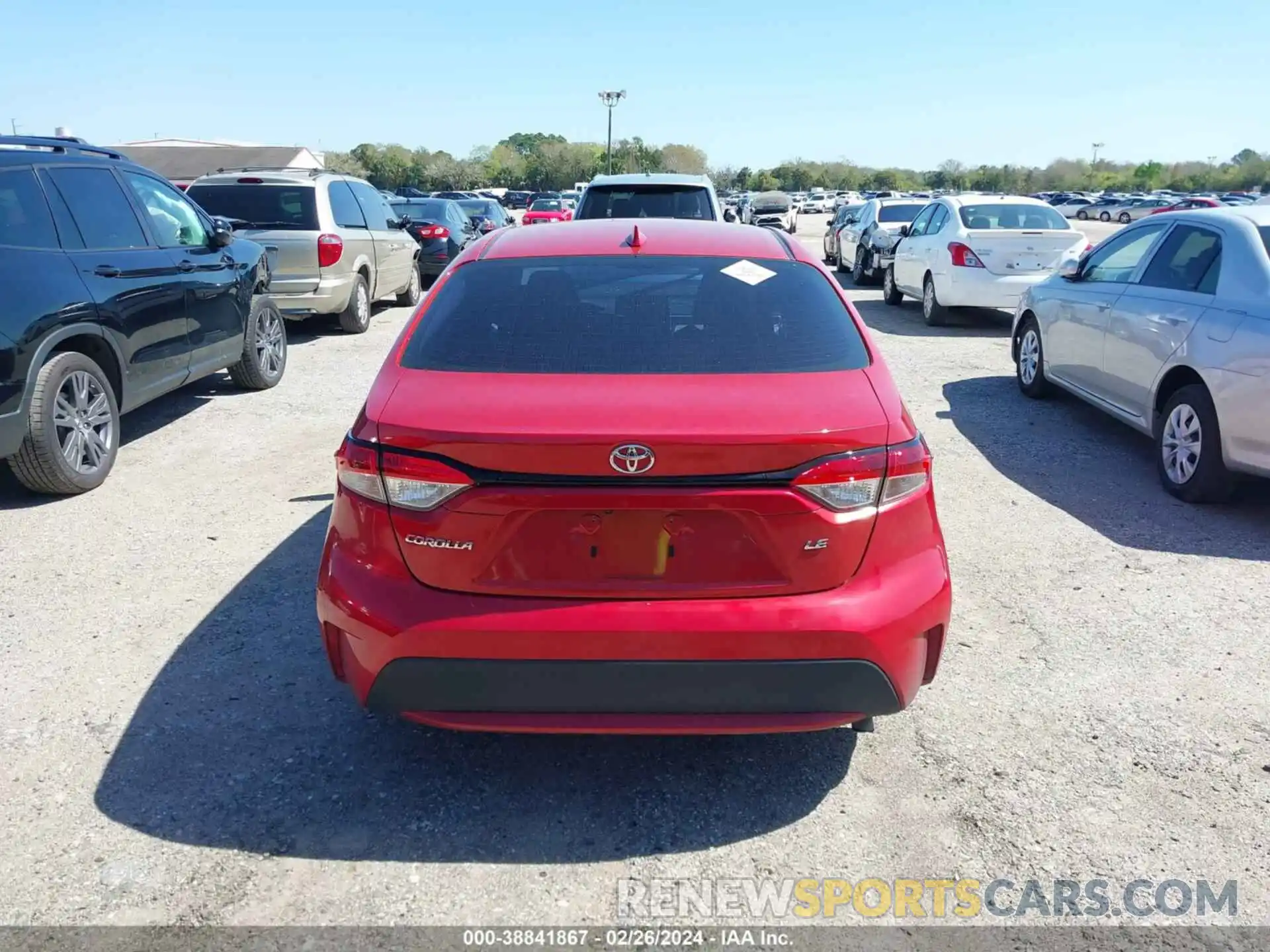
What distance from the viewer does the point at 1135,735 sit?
3.46 metres

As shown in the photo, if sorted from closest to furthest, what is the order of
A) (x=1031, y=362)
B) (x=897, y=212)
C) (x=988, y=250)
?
(x=1031, y=362), (x=988, y=250), (x=897, y=212)

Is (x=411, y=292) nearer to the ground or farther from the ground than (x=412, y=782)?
nearer to the ground

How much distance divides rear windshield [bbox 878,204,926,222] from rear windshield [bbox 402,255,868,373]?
15417mm

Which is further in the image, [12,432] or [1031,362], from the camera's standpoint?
[1031,362]

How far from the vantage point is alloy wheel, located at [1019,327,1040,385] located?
8461 mm

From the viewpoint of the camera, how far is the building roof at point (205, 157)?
153 ft

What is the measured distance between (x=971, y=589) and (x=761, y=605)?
231 centimetres

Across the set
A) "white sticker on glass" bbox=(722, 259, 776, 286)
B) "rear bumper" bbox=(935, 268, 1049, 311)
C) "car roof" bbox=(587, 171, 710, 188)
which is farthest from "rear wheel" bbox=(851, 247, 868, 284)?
"white sticker on glass" bbox=(722, 259, 776, 286)

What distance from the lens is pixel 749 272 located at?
3506 millimetres

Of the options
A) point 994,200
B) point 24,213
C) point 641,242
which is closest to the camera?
point 641,242

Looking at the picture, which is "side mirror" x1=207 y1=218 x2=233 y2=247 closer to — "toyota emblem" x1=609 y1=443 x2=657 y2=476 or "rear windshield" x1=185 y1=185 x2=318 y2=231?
"rear windshield" x1=185 y1=185 x2=318 y2=231

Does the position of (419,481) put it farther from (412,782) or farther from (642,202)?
(642,202)

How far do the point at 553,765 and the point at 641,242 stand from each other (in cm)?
185

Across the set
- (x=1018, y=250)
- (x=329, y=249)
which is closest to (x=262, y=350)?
(x=329, y=249)
